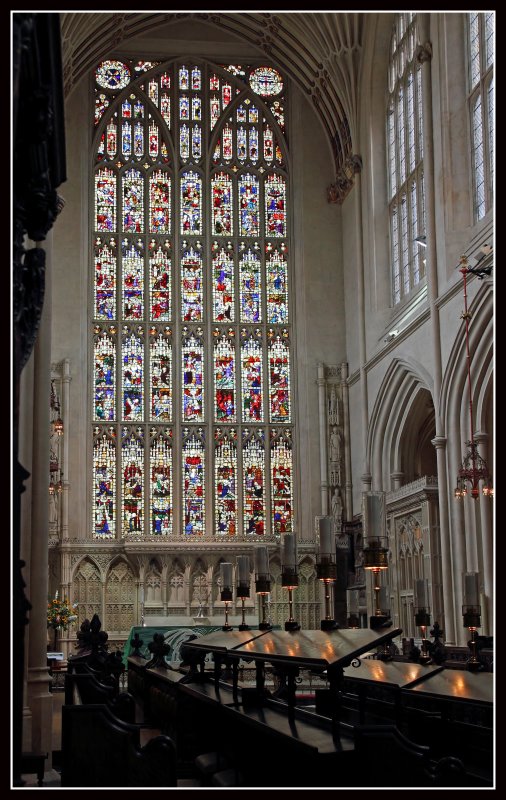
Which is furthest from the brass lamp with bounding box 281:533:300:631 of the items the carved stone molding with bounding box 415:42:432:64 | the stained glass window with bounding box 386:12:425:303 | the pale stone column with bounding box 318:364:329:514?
the pale stone column with bounding box 318:364:329:514

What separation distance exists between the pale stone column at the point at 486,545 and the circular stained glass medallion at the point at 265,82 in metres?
13.7

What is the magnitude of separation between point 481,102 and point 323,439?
9487 millimetres

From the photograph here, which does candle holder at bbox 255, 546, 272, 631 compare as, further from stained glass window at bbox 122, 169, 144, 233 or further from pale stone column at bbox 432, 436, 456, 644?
stained glass window at bbox 122, 169, 144, 233

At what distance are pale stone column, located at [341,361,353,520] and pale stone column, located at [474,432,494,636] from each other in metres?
7.49

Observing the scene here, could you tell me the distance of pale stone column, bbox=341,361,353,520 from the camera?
973 inches

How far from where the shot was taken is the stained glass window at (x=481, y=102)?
17875 millimetres

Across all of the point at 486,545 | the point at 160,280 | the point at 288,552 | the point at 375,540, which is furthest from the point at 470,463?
the point at 160,280

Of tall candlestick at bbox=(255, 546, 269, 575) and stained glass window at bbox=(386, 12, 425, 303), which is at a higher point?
stained glass window at bbox=(386, 12, 425, 303)

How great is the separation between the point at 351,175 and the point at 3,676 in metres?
22.3

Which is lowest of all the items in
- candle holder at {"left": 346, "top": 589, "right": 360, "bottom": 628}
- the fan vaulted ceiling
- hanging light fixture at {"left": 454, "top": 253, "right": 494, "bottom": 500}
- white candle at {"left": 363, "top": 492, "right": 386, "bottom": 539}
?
candle holder at {"left": 346, "top": 589, "right": 360, "bottom": 628}

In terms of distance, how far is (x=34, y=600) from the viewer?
961 centimetres

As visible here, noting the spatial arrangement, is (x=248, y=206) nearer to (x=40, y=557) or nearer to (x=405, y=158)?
(x=405, y=158)
